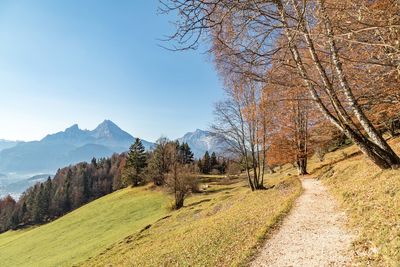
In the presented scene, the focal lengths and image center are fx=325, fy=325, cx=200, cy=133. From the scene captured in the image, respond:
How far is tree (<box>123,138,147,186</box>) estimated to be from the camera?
80.5m

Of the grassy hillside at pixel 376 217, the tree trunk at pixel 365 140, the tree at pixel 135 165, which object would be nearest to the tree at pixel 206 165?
the tree at pixel 135 165

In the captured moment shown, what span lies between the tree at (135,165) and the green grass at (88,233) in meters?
11.5

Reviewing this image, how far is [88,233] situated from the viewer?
44688 millimetres

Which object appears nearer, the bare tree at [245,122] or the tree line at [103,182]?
the bare tree at [245,122]

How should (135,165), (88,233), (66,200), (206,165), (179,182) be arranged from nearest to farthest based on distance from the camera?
1. (88,233)
2. (179,182)
3. (135,165)
4. (206,165)
5. (66,200)

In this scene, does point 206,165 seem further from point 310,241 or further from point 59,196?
point 310,241

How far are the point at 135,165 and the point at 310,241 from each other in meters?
75.9

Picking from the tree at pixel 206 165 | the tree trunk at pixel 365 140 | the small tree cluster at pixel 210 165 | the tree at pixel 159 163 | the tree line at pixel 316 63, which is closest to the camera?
the tree line at pixel 316 63

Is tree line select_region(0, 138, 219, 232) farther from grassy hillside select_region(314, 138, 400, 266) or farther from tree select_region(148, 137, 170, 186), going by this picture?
grassy hillside select_region(314, 138, 400, 266)

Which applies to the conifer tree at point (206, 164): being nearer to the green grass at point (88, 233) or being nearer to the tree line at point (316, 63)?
the green grass at point (88, 233)

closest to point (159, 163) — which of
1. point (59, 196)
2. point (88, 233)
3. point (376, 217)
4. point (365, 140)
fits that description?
point (88, 233)

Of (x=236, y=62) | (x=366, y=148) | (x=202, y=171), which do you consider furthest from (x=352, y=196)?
(x=202, y=171)

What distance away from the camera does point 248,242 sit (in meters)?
11.1

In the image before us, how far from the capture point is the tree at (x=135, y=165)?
264ft
